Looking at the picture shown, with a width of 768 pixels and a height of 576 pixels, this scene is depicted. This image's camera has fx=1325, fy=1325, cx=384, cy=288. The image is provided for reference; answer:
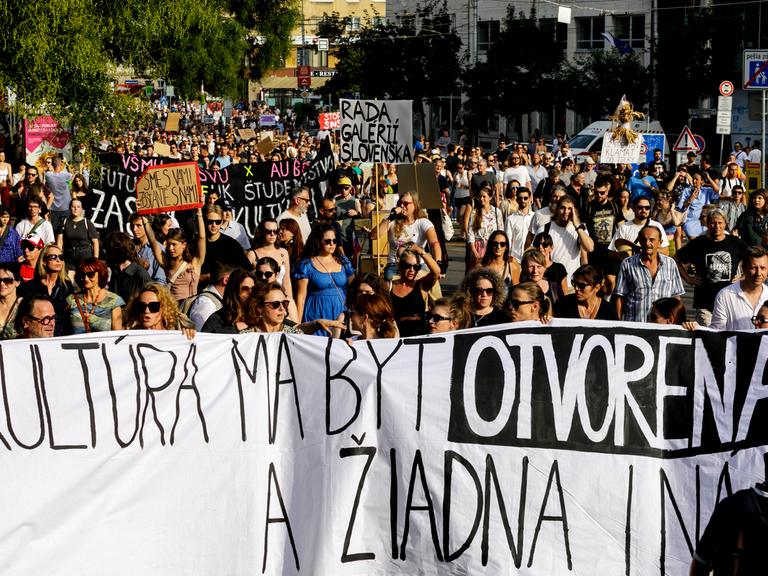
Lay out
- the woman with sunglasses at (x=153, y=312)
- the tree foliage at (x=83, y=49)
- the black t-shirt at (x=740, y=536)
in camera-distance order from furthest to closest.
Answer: the tree foliage at (x=83, y=49)
the woman with sunglasses at (x=153, y=312)
the black t-shirt at (x=740, y=536)

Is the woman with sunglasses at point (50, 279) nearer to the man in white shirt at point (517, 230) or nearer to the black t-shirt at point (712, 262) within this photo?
the man in white shirt at point (517, 230)

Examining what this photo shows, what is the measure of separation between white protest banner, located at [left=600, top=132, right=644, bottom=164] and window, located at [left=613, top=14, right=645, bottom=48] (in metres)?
34.7

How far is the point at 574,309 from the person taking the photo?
8.36 m

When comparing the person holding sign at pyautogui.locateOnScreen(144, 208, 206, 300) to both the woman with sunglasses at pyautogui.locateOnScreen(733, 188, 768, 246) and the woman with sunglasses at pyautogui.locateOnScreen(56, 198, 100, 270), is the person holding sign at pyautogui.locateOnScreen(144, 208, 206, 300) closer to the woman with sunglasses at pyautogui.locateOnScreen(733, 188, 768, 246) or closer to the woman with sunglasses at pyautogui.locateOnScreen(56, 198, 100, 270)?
the woman with sunglasses at pyautogui.locateOnScreen(56, 198, 100, 270)

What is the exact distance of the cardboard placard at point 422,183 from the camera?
47.3 feet

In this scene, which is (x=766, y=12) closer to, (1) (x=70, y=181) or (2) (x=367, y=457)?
(1) (x=70, y=181)

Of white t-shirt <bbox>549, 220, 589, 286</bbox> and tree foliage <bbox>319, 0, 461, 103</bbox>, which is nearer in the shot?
white t-shirt <bbox>549, 220, 589, 286</bbox>

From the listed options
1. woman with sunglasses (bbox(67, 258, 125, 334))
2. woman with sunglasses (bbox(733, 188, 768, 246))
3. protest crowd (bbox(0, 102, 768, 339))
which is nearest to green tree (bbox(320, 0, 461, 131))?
protest crowd (bbox(0, 102, 768, 339))

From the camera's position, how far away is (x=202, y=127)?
60.4 m

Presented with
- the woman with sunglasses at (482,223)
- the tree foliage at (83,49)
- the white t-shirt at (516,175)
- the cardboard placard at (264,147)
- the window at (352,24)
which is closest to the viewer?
the woman with sunglasses at (482,223)

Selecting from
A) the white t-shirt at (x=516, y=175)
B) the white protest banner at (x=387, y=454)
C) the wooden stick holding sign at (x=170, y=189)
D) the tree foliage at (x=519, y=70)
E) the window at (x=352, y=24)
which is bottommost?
the white protest banner at (x=387, y=454)

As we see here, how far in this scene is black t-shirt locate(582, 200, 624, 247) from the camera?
1232 cm

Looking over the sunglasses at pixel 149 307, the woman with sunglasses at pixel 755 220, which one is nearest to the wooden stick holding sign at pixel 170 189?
the sunglasses at pixel 149 307

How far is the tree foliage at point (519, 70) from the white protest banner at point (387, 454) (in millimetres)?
43609
